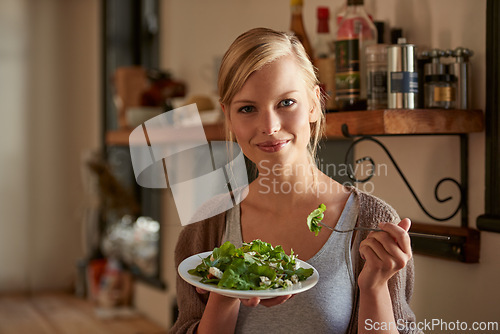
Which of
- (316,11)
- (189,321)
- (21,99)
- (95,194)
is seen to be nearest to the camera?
(189,321)

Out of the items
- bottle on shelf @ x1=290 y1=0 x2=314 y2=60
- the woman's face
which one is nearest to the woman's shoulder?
the woman's face

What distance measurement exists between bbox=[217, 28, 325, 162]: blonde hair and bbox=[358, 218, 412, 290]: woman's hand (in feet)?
0.50

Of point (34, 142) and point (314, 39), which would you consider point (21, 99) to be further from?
point (314, 39)

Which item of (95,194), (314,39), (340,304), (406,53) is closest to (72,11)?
(95,194)

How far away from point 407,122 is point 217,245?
318 millimetres

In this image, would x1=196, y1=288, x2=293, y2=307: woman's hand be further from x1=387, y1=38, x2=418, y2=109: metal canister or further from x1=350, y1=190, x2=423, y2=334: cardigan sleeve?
x1=387, y1=38, x2=418, y2=109: metal canister

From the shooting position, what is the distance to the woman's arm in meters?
0.58

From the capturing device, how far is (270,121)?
0.60 metres

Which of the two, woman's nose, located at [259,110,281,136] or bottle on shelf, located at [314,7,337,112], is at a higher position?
bottle on shelf, located at [314,7,337,112]

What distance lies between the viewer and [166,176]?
678 millimetres

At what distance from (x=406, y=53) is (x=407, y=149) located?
13cm

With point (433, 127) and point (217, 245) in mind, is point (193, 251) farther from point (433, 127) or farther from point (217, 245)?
point (433, 127)

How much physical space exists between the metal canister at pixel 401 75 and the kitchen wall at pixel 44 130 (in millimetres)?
2281

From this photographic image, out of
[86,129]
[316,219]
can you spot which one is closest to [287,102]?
[316,219]
